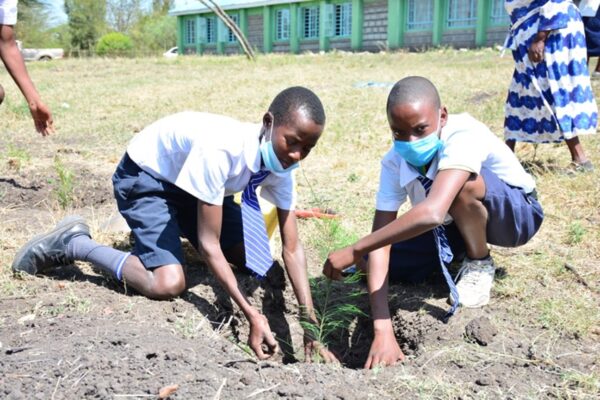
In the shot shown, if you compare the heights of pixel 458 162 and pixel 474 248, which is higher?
pixel 458 162

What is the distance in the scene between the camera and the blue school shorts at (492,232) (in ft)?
8.79

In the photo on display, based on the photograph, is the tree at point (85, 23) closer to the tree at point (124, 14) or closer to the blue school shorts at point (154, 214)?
the tree at point (124, 14)

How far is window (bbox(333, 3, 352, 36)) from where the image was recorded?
2642cm

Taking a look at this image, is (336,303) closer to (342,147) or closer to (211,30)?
(342,147)

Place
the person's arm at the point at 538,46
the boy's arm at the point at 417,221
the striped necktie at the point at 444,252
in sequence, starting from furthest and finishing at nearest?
the person's arm at the point at 538,46, the striped necktie at the point at 444,252, the boy's arm at the point at 417,221

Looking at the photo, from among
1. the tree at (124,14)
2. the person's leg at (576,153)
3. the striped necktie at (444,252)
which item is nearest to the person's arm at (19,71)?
the striped necktie at (444,252)

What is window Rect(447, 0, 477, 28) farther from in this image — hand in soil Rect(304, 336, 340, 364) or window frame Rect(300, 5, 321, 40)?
hand in soil Rect(304, 336, 340, 364)

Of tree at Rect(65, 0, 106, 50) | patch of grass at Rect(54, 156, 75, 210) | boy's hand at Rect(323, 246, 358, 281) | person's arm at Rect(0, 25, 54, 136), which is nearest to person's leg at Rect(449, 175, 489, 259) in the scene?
boy's hand at Rect(323, 246, 358, 281)

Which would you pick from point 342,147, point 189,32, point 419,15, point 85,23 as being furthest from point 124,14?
point 342,147

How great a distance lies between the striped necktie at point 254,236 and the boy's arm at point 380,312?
0.46 meters

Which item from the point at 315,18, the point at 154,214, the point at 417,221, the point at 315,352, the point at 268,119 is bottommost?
the point at 315,352

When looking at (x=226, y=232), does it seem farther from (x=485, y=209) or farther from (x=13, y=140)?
(x=13, y=140)

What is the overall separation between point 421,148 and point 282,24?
1102 inches

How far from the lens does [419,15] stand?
2394 centimetres
